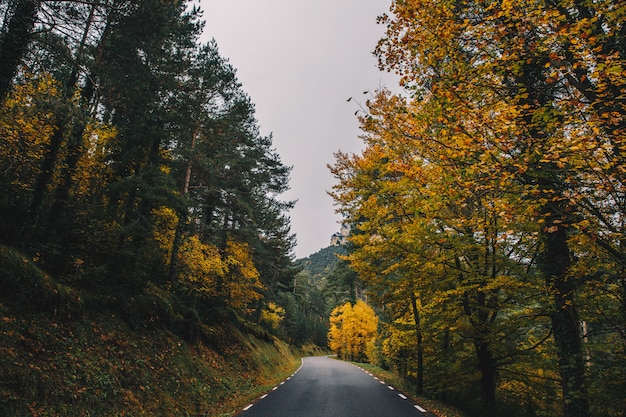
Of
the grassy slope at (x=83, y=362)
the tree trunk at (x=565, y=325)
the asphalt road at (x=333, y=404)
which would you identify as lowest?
the asphalt road at (x=333, y=404)

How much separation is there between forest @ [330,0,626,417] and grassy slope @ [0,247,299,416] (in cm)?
761

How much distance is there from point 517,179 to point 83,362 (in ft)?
33.4

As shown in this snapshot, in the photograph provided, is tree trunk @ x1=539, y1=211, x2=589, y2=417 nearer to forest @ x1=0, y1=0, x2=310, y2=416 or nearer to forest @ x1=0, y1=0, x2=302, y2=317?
forest @ x1=0, y1=0, x2=310, y2=416

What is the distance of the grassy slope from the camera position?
605 centimetres

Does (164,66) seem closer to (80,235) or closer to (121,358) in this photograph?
(80,235)

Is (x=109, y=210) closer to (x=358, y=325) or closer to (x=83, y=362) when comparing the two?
(x=83, y=362)

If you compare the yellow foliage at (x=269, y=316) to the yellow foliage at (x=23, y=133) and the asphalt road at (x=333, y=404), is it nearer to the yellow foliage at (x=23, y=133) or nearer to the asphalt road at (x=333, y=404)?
the asphalt road at (x=333, y=404)

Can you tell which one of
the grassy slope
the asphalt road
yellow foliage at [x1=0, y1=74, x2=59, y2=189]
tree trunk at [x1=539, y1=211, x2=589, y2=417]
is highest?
yellow foliage at [x1=0, y1=74, x2=59, y2=189]

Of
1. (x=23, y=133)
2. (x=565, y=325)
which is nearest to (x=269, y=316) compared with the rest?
(x=23, y=133)

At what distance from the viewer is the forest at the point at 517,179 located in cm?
444

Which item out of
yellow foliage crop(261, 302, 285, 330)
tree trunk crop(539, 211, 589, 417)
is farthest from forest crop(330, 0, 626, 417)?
yellow foliage crop(261, 302, 285, 330)

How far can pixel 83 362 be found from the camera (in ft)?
25.0

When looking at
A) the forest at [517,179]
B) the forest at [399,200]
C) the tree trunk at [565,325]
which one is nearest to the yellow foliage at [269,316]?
the forest at [399,200]

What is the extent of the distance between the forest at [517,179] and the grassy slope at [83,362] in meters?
7.61
